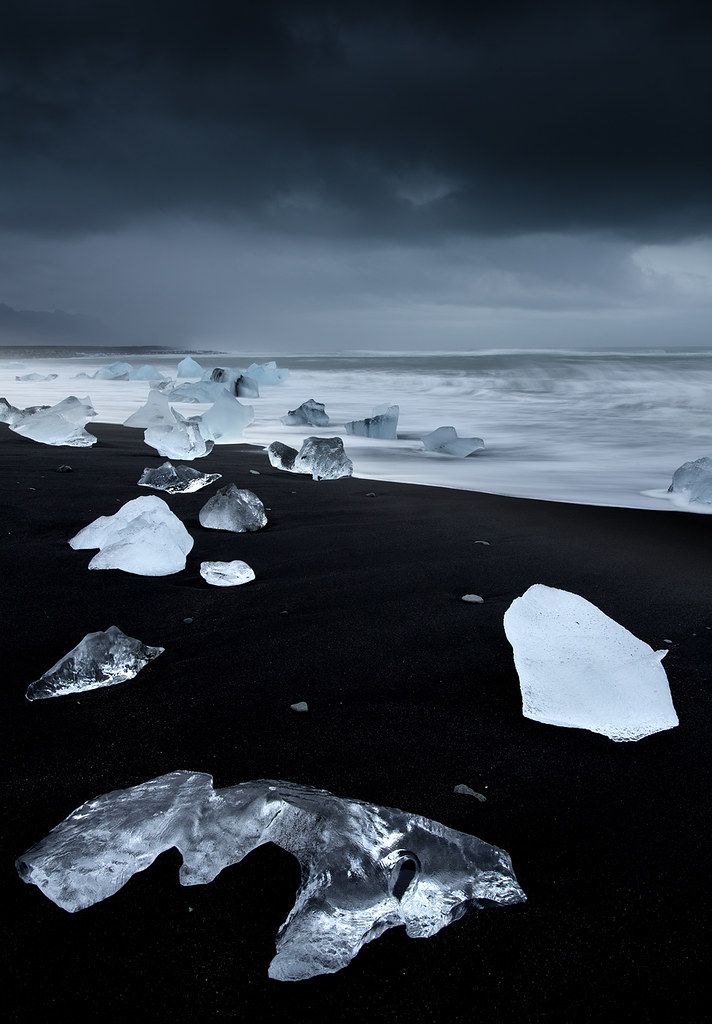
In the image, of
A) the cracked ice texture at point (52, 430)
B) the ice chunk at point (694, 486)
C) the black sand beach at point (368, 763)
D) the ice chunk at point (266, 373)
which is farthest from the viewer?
the ice chunk at point (266, 373)

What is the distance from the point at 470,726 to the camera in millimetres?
1330

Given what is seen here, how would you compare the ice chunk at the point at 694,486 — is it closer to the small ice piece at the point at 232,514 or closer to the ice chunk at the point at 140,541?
the small ice piece at the point at 232,514

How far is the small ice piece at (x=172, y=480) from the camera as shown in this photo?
3289mm

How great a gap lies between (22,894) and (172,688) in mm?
550

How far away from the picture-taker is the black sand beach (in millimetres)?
797

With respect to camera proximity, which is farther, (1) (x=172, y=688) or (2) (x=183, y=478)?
(2) (x=183, y=478)

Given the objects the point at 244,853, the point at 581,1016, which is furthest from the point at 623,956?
the point at 244,853

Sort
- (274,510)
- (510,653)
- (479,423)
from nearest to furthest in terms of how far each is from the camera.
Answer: (510,653) < (274,510) < (479,423)

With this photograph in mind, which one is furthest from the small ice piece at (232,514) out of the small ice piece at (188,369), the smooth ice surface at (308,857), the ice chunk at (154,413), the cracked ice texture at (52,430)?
the small ice piece at (188,369)

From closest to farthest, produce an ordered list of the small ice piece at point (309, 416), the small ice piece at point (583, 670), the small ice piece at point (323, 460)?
1. the small ice piece at point (583, 670)
2. the small ice piece at point (323, 460)
3. the small ice piece at point (309, 416)

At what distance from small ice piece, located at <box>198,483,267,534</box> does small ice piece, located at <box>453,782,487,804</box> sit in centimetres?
165

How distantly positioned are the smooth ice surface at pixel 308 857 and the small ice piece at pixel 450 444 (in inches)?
178

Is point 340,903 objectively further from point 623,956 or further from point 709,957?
point 709,957

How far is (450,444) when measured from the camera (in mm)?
5500
